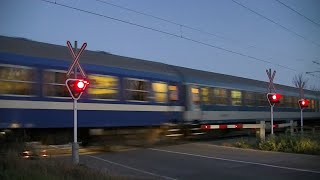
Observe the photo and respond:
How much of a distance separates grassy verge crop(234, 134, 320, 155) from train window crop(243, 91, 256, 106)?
9842 millimetres

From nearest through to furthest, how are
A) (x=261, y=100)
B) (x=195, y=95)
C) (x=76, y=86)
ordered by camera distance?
1. (x=76, y=86)
2. (x=195, y=95)
3. (x=261, y=100)

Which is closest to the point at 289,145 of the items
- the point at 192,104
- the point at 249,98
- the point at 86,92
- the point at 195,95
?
the point at 192,104

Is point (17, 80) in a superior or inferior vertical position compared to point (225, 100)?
superior

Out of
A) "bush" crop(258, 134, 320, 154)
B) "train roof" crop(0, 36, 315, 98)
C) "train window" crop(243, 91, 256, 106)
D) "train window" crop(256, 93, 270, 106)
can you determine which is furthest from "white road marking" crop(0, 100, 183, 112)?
"train window" crop(256, 93, 270, 106)

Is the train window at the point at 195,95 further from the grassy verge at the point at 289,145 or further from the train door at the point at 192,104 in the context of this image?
the grassy verge at the point at 289,145

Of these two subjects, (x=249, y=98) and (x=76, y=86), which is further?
(x=249, y=98)

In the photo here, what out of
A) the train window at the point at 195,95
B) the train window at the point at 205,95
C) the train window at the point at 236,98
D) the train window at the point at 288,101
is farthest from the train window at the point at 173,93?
the train window at the point at 288,101

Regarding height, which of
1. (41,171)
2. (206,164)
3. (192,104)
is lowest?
(206,164)

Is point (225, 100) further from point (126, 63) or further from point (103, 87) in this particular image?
point (103, 87)

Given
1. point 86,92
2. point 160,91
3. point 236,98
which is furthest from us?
point 236,98

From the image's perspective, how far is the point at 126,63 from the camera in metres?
20.0

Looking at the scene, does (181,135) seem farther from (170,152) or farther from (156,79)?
(170,152)

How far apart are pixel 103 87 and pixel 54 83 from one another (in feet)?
7.42

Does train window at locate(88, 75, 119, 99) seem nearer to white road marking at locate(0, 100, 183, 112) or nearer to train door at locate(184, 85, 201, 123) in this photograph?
white road marking at locate(0, 100, 183, 112)
